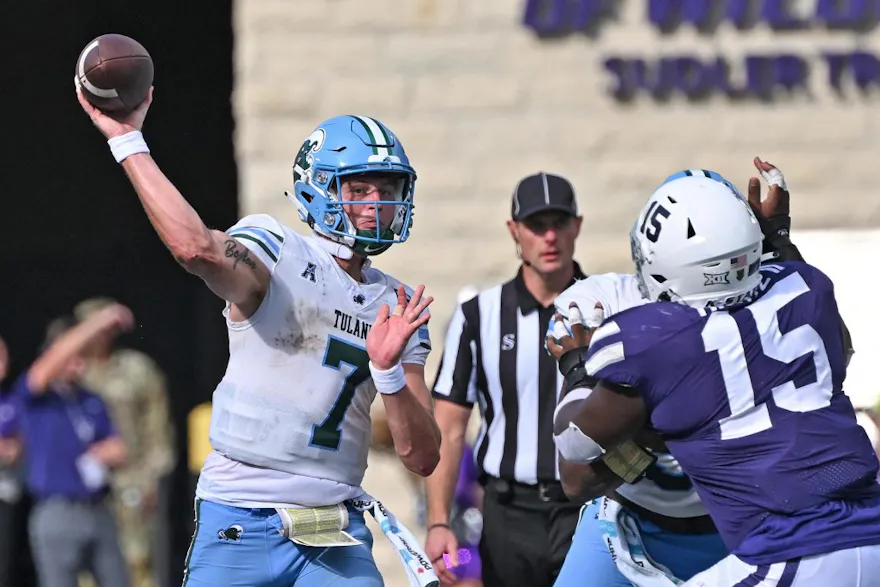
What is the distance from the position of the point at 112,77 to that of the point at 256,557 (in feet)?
4.34

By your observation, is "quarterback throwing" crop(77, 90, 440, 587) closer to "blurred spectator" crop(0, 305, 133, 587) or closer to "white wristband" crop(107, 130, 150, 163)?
"white wristband" crop(107, 130, 150, 163)

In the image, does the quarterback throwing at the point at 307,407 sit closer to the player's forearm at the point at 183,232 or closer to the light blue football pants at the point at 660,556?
the player's forearm at the point at 183,232

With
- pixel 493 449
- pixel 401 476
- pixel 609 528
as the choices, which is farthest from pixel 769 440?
pixel 401 476

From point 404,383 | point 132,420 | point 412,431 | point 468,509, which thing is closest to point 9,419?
point 132,420

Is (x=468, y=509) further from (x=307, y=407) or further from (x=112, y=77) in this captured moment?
(x=112, y=77)

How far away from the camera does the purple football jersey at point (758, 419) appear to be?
356cm

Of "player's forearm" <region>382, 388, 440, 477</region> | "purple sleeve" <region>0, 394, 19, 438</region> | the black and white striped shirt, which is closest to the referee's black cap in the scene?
the black and white striped shirt

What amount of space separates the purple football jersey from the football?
136 centimetres

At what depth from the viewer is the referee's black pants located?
5.43 m

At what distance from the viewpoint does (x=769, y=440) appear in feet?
11.7

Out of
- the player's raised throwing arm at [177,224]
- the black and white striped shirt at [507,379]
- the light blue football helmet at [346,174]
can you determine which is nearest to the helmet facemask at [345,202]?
the light blue football helmet at [346,174]

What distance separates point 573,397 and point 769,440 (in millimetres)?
550

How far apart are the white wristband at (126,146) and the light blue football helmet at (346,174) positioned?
64cm

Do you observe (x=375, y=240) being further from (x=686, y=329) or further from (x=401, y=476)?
(x=401, y=476)
